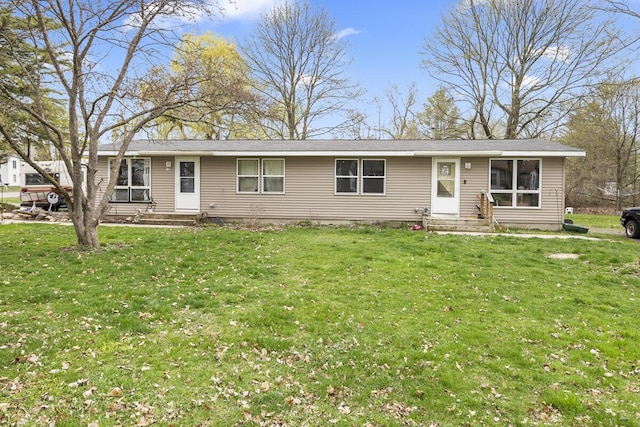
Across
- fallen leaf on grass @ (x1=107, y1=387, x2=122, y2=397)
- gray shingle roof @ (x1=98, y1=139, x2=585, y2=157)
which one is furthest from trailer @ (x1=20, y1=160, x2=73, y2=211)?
fallen leaf on grass @ (x1=107, y1=387, x2=122, y2=397)

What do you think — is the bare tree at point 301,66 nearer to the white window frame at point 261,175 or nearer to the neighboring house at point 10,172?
the white window frame at point 261,175

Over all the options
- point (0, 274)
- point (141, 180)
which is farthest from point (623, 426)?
point (141, 180)

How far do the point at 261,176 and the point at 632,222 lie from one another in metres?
11.7

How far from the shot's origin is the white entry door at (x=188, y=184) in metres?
14.1

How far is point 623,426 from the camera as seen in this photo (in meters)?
2.85

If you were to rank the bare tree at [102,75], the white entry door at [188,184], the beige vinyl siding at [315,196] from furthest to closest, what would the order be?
the white entry door at [188,184]
the beige vinyl siding at [315,196]
the bare tree at [102,75]

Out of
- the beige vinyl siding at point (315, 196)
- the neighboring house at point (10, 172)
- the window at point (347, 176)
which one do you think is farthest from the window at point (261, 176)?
the neighboring house at point (10, 172)

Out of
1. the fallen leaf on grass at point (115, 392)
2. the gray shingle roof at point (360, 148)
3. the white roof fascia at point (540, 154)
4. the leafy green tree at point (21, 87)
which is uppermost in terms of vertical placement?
the leafy green tree at point (21, 87)

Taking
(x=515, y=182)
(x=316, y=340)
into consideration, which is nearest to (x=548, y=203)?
(x=515, y=182)

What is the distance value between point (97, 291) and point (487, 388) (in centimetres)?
505

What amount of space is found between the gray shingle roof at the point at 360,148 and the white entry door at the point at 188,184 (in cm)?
51

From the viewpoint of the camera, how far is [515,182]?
12.9m

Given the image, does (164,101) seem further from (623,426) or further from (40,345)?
(623,426)

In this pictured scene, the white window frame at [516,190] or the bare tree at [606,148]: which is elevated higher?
the bare tree at [606,148]
